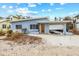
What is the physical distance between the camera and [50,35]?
30.8 feet

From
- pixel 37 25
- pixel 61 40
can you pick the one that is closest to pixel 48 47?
pixel 61 40

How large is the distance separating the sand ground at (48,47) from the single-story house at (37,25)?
0.35 ft

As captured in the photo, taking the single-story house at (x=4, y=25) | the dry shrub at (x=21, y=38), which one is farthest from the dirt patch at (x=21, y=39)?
the single-story house at (x=4, y=25)

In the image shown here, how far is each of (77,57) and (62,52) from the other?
205 millimetres

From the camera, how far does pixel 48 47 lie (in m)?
9.34

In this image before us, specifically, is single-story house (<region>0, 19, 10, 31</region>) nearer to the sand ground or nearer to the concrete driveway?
the sand ground

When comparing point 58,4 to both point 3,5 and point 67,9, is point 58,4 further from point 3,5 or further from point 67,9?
point 3,5

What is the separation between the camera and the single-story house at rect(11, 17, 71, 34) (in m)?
9.34

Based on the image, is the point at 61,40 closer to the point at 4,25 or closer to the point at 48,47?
the point at 48,47

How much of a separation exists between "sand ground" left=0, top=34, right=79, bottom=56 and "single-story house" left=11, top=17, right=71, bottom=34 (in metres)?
0.11

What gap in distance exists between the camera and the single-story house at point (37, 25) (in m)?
9.34

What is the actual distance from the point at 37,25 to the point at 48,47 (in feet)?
1.05

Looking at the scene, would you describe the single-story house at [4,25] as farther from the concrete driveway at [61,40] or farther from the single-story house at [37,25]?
the concrete driveway at [61,40]

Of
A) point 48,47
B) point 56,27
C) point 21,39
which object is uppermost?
point 56,27
